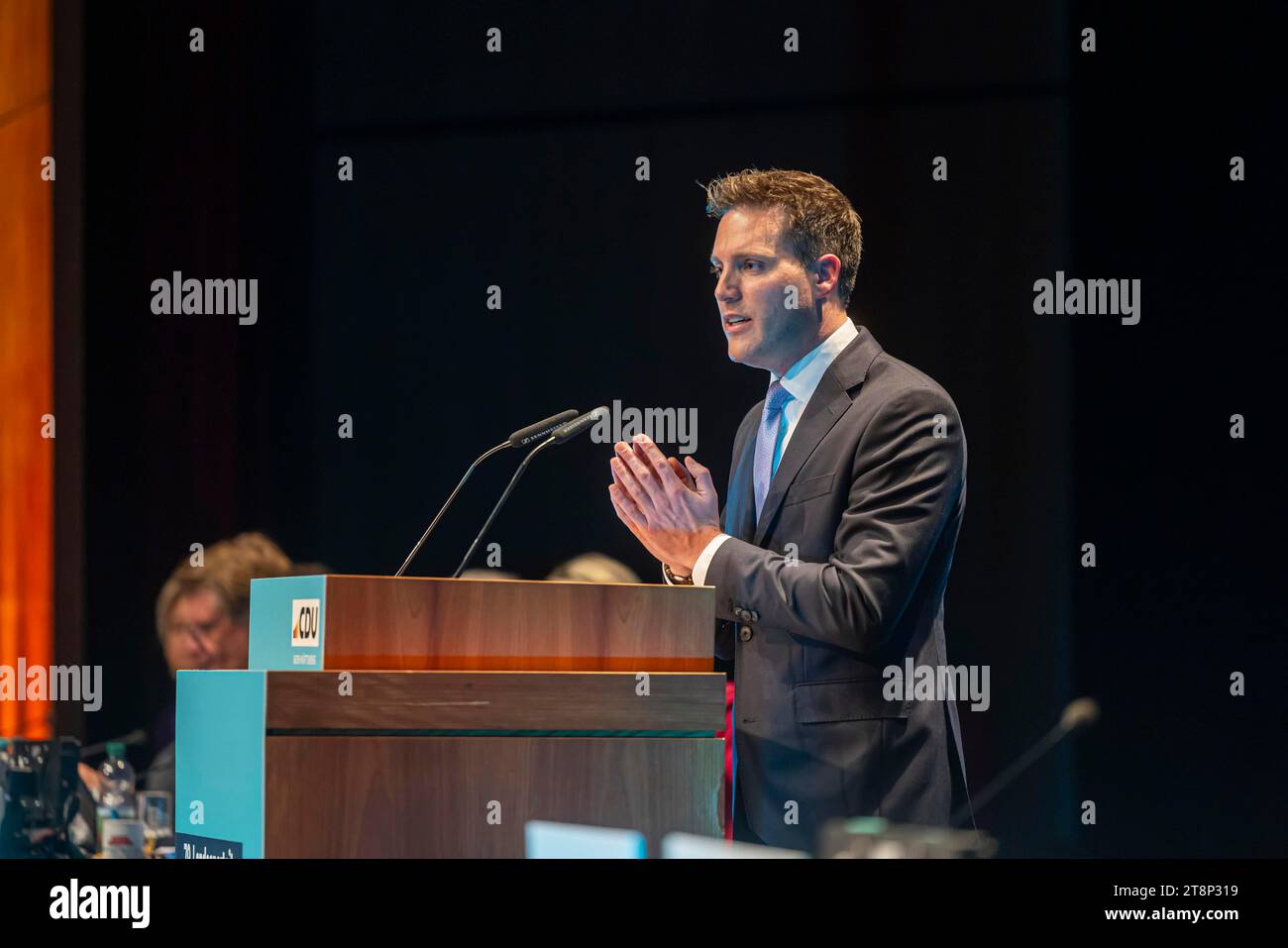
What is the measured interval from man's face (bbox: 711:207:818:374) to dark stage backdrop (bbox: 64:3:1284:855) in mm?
1905

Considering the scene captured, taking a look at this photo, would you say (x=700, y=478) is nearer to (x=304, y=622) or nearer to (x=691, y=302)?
(x=304, y=622)

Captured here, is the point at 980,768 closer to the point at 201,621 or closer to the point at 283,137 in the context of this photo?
the point at 201,621

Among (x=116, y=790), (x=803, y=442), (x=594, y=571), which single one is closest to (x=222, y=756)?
(x=803, y=442)

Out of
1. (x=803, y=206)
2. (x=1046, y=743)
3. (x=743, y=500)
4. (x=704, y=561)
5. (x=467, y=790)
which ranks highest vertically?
(x=803, y=206)

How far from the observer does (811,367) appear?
261cm

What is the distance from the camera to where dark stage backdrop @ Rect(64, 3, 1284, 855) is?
4.32 meters

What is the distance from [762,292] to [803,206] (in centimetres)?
18

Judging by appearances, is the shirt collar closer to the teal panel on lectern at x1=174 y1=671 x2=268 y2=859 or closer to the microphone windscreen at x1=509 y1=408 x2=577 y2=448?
the microphone windscreen at x1=509 y1=408 x2=577 y2=448

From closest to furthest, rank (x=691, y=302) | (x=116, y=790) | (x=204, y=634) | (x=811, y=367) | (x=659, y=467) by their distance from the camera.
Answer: (x=659, y=467) → (x=811, y=367) → (x=116, y=790) → (x=204, y=634) → (x=691, y=302)

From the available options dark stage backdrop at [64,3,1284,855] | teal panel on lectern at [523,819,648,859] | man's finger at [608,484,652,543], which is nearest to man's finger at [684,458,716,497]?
man's finger at [608,484,652,543]

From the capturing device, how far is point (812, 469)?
245cm

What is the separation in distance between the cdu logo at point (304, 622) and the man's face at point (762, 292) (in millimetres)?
1027

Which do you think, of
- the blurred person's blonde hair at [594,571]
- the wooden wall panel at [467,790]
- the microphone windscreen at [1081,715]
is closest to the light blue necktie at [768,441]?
the wooden wall panel at [467,790]

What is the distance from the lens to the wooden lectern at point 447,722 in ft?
5.67
